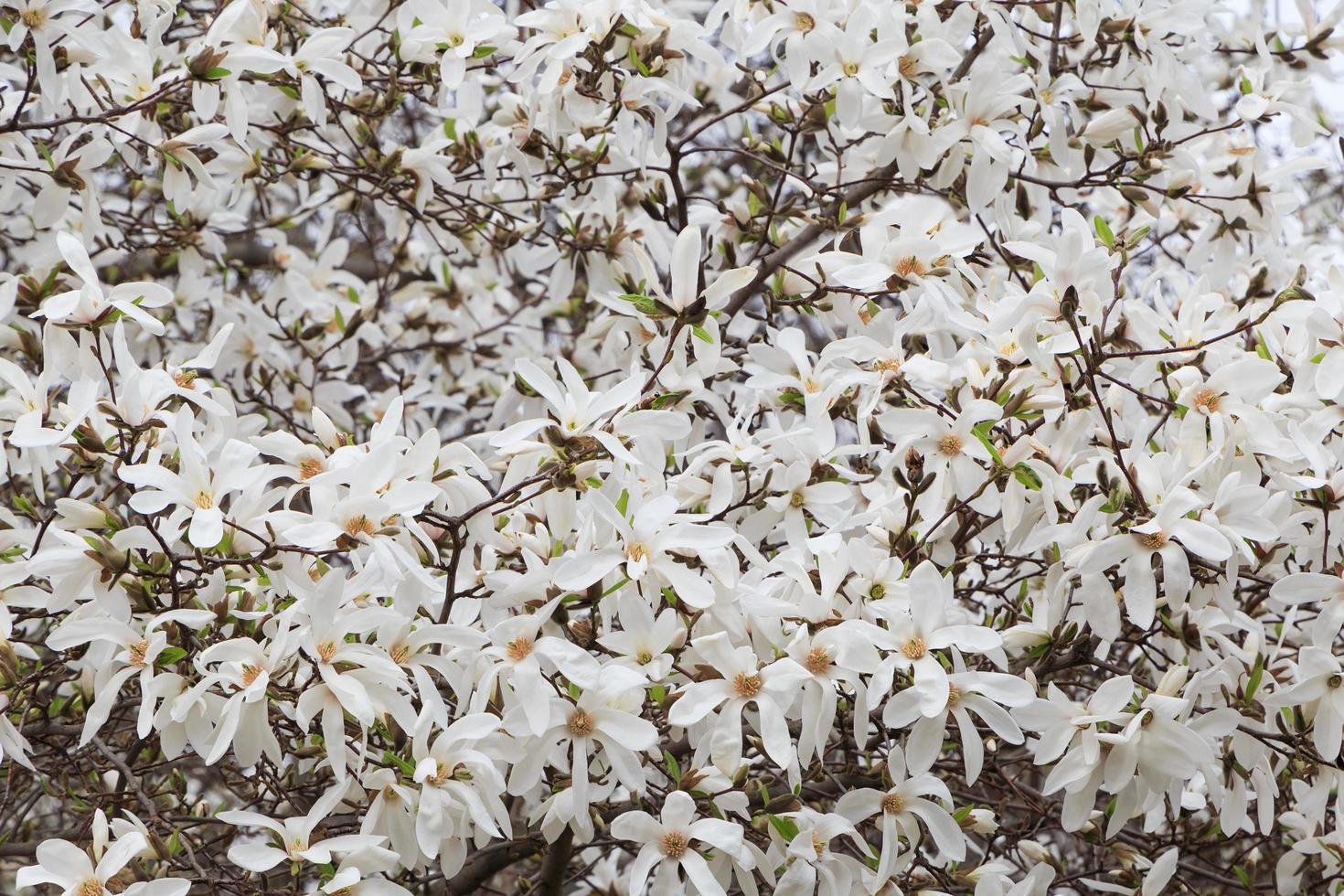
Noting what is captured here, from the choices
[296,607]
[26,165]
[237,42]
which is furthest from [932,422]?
[26,165]

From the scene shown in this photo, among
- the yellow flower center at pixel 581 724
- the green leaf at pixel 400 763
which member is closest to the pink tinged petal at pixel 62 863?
the green leaf at pixel 400 763

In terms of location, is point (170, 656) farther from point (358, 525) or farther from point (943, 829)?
point (943, 829)

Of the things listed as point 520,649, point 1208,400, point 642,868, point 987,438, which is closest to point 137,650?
point 520,649

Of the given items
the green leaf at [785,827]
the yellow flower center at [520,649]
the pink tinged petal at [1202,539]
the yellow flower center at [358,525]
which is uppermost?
the pink tinged petal at [1202,539]

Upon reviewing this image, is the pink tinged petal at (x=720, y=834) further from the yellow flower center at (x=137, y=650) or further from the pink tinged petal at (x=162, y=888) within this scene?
the yellow flower center at (x=137, y=650)

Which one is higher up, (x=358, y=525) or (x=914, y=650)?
(x=358, y=525)

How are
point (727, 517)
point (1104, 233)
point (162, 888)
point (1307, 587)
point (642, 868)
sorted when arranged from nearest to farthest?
point (162, 888) → point (642, 868) → point (1307, 587) → point (1104, 233) → point (727, 517)

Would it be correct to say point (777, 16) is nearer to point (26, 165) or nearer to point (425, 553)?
point (425, 553)

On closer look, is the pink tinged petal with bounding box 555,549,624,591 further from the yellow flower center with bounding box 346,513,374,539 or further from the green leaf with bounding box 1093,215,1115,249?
the green leaf with bounding box 1093,215,1115,249

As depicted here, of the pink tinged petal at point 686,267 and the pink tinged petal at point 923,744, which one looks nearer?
the pink tinged petal at point 923,744
